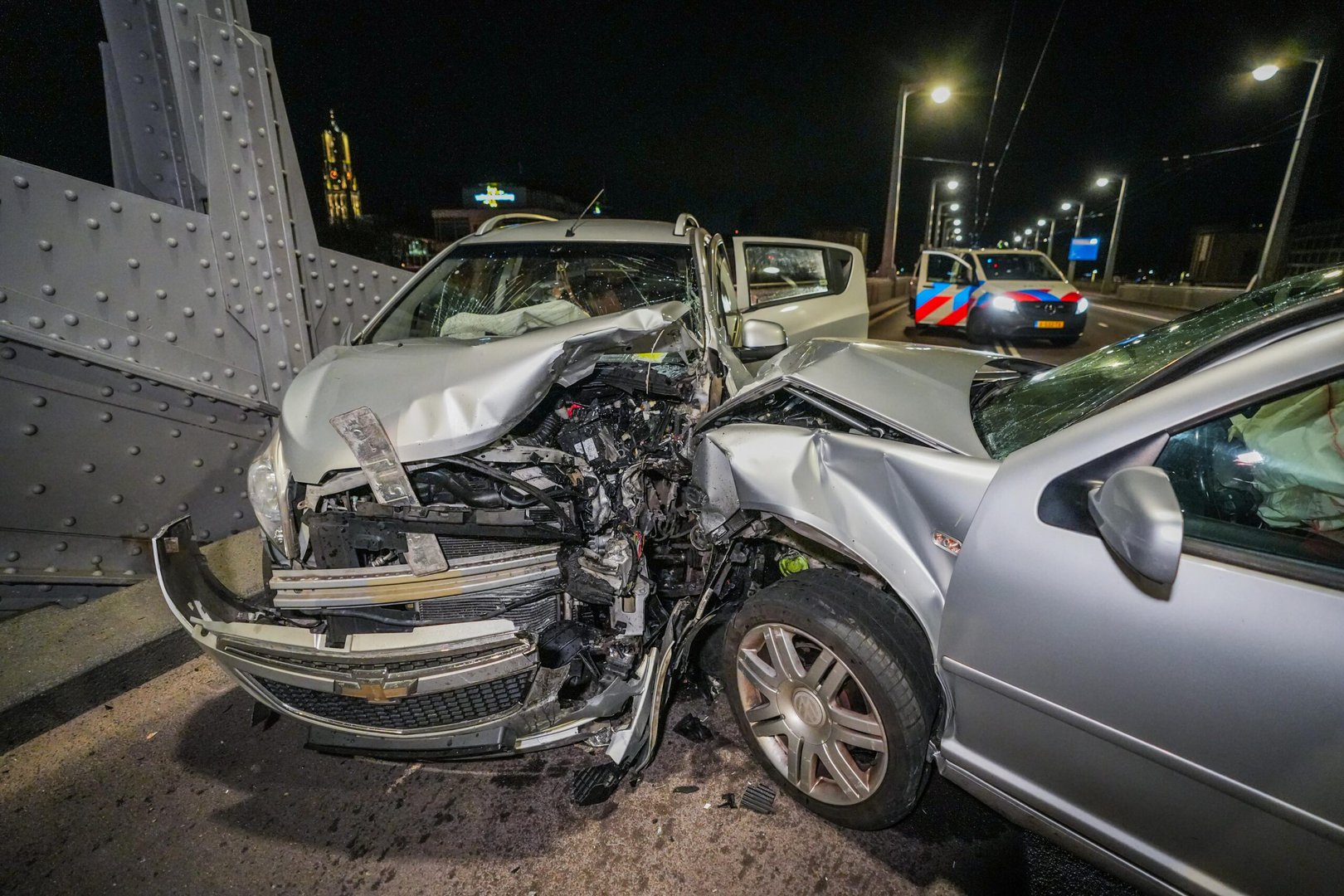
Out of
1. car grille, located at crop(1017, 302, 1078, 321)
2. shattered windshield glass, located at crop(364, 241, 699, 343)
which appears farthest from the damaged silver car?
car grille, located at crop(1017, 302, 1078, 321)

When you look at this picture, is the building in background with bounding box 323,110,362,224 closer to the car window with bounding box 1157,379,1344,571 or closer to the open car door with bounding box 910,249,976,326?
the open car door with bounding box 910,249,976,326

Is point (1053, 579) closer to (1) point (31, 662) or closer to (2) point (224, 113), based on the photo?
(1) point (31, 662)

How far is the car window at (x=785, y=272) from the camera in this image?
5.13 meters

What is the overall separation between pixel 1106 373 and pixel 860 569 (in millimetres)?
1033

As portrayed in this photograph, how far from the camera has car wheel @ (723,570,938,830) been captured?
1704 millimetres

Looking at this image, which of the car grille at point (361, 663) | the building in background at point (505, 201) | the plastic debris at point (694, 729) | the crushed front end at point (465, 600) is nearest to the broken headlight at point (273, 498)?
the crushed front end at point (465, 600)

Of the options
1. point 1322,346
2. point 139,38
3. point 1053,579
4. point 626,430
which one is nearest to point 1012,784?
point 1053,579

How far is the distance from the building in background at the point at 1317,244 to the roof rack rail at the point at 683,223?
32.3 metres

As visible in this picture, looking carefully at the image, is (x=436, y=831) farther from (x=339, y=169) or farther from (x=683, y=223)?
(x=339, y=169)

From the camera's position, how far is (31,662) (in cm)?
243

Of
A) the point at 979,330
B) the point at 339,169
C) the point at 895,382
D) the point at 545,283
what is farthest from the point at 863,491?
the point at 339,169

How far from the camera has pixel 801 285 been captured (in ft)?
18.2

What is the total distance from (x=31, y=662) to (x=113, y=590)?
2.16 feet

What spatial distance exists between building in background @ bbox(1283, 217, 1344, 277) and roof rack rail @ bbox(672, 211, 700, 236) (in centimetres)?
3230
